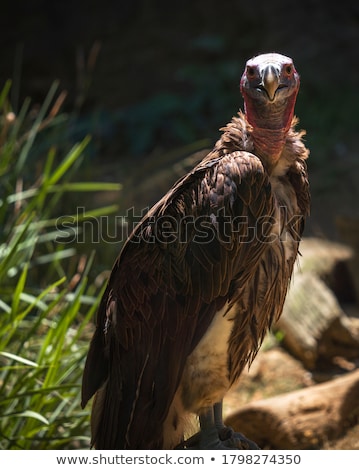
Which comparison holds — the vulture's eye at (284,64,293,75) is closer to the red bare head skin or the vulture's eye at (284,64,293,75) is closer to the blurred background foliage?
the red bare head skin

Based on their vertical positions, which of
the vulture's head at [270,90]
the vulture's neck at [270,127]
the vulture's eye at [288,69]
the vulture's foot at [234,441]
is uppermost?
the vulture's eye at [288,69]

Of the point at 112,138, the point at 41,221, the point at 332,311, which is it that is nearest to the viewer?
the point at 41,221

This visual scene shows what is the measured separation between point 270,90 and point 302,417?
1.97 meters

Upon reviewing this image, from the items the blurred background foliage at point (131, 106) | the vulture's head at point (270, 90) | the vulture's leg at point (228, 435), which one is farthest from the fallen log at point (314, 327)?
the vulture's head at point (270, 90)

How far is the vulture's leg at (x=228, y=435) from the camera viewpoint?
3047 mm

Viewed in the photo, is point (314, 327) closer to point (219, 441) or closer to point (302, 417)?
point (302, 417)

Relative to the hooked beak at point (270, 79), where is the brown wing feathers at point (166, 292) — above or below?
below

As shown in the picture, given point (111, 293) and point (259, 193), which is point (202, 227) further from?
point (111, 293)

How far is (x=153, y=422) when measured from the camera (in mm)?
2918

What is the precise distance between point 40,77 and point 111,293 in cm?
744

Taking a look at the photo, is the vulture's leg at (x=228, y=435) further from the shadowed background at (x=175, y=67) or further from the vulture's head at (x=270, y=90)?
the shadowed background at (x=175, y=67)

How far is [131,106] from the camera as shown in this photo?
9.16 metres

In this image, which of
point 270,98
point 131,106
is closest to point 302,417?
point 270,98
